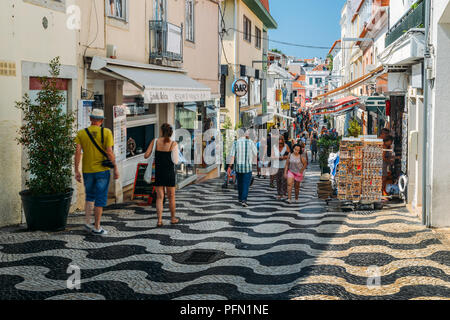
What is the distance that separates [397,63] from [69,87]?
22.5 ft

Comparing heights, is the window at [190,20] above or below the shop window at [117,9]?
above

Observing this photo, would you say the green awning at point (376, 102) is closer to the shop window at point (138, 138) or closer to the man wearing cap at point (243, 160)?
the shop window at point (138, 138)

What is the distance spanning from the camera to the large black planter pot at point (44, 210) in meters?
8.12

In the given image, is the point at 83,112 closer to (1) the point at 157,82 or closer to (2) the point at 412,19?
(1) the point at 157,82

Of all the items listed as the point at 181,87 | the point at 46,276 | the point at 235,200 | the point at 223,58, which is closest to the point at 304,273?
the point at 46,276

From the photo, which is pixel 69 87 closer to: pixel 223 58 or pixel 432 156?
pixel 432 156

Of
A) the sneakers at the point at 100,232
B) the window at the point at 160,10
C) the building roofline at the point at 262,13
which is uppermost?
the building roofline at the point at 262,13

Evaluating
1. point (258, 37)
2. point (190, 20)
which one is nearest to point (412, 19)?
point (190, 20)

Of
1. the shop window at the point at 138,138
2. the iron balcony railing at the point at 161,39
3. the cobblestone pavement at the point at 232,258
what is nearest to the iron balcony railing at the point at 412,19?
the cobblestone pavement at the point at 232,258

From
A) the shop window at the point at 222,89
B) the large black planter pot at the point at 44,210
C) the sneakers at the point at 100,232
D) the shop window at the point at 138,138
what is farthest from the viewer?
the shop window at the point at 222,89

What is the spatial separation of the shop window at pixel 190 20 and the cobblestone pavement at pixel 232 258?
30.3 ft

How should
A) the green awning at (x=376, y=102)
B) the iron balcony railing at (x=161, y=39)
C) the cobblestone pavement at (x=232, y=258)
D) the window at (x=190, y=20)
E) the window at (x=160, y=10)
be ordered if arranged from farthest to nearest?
the green awning at (x=376, y=102) → the window at (x=190, y=20) → the window at (x=160, y=10) → the iron balcony railing at (x=161, y=39) → the cobblestone pavement at (x=232, y=258)

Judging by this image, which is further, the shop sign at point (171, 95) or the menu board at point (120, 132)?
the menu board at point (120, 132)
